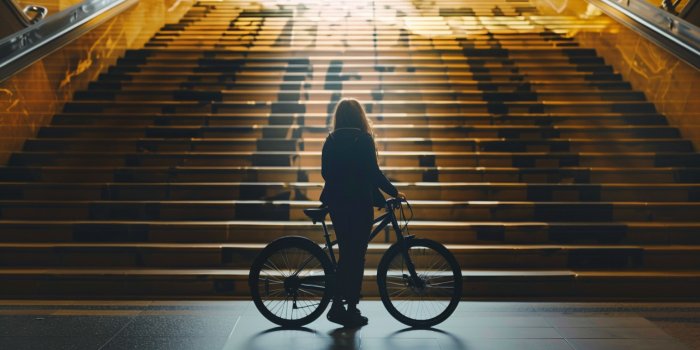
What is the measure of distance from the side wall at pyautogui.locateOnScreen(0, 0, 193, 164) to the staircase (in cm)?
18

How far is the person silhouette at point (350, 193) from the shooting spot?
13.5 ft

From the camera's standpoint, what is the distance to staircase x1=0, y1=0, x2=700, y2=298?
5492mm

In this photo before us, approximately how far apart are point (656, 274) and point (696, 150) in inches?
99.6

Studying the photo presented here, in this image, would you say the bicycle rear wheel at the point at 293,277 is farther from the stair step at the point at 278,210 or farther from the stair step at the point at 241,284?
the stair step at the point at 278,210

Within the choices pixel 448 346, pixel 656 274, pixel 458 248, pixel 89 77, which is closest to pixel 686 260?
pixel 656 274

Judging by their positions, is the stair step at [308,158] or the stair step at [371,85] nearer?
the stair step at [308,158]

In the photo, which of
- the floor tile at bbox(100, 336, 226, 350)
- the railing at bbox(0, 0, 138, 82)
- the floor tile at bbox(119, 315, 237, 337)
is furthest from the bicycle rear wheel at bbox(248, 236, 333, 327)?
the railing at bbox(0, 0, 138, 82)

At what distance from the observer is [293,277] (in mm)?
4246

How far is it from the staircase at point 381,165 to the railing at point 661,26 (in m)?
0.87

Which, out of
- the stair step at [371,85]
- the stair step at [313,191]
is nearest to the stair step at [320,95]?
the stair step at [371,85]

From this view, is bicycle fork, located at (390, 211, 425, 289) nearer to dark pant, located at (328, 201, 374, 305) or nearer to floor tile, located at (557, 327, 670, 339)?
dark pant, located at (328, 201, 374, 305)

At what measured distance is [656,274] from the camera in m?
5.25

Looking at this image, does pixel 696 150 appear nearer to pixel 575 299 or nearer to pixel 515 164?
pixel 515 164

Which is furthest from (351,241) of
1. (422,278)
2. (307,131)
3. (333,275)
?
(307,131)
